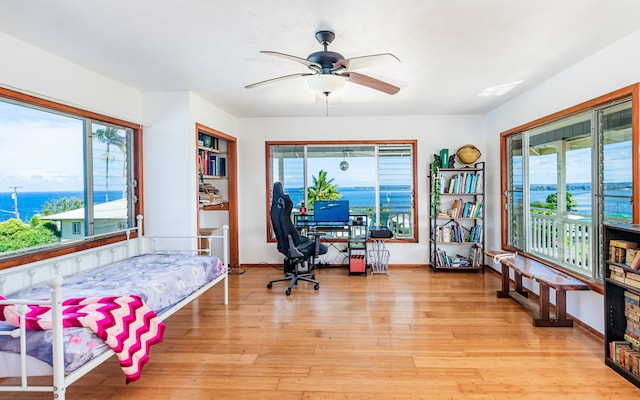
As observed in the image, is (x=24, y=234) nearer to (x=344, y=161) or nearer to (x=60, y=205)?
(x=60, y=205)

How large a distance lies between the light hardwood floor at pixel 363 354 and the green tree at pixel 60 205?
144 centimetres

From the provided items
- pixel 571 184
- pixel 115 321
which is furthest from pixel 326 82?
pixel 571 184

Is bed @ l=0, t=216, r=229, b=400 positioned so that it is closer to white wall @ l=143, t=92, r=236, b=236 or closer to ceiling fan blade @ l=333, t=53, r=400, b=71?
white wall @ l=143, t=92, r=236, b=236

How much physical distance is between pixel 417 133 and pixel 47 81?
182 inches

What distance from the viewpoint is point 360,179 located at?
220 inches

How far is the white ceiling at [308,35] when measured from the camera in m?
2.12

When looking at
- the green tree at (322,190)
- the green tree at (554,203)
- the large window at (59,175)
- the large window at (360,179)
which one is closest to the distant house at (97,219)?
the large window at (59,175)

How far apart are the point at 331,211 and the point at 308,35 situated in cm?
302

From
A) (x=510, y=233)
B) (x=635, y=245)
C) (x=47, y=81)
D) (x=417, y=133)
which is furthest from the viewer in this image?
(x=417, y=133)

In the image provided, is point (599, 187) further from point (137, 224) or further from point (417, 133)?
point (137, 224)

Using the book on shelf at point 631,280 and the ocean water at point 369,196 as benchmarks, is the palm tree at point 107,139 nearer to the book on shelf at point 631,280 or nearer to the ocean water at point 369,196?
the ocean water at point 369,196

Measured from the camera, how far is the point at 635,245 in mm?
2328

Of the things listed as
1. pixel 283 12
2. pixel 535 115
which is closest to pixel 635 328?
pixel 535 115

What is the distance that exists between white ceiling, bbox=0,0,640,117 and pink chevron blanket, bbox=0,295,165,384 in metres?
1.80
